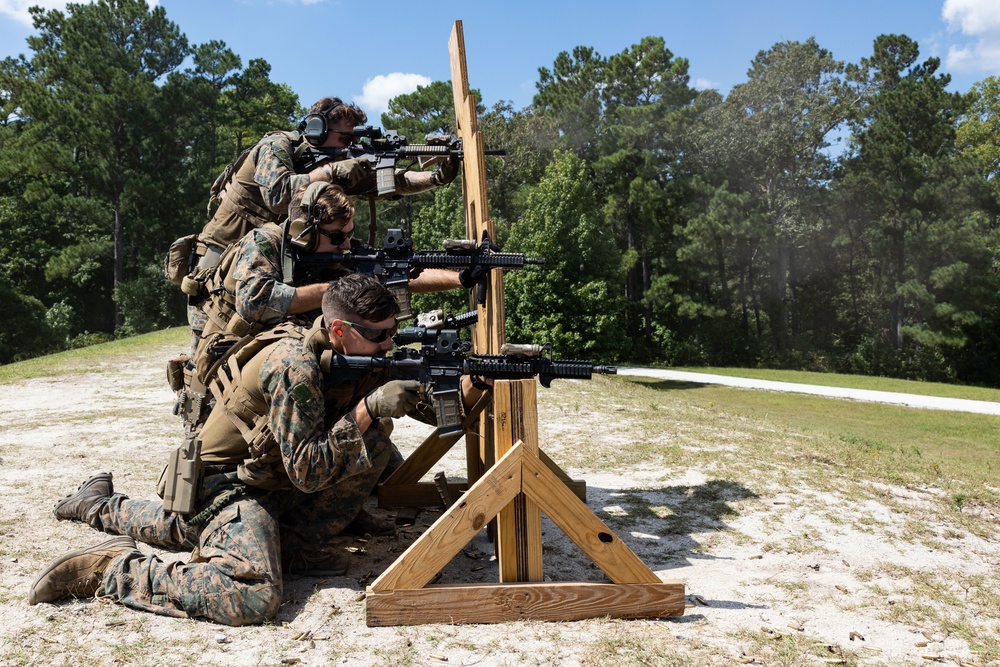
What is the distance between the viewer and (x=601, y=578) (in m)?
4.80

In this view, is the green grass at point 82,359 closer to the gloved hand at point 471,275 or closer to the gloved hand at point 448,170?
the gloved hand at point 448,170

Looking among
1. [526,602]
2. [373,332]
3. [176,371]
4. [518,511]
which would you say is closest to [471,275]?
[373,332]

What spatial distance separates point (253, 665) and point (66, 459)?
4.90 metres

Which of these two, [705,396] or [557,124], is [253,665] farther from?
[557,124]

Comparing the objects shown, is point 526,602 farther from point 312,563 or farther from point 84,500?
point 84,500

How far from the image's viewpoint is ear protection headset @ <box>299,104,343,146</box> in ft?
18.4

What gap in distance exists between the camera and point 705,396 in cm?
2302

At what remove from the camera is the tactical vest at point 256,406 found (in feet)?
13.6

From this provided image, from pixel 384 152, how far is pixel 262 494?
2878 millimetres

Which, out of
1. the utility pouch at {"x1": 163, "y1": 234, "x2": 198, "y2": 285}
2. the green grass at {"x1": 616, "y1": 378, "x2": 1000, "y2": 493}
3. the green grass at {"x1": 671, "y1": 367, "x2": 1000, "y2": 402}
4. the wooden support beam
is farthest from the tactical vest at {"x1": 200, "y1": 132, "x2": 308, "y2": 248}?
the green grass at {"x1": 671, "y1": 367, "x2": 1000, "y2": 402}

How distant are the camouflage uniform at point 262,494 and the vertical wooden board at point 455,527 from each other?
52 centimetres

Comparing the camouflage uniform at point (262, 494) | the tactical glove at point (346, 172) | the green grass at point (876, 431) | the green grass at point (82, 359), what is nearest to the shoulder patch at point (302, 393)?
the camouflage uniform at point (262, 494)

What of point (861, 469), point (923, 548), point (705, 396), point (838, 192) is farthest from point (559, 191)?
point (923, 548)

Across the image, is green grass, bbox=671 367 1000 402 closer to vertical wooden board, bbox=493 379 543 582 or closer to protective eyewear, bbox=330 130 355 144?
protective eyewear, bbox=330 130 355 144
